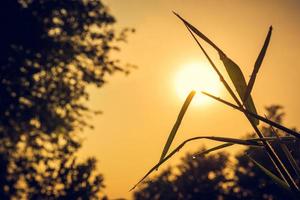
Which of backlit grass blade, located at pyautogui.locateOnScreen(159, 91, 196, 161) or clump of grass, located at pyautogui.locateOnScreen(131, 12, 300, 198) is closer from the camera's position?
clump of grass, located at pyautogui.locateOnScreen(131, 12, 300, 198)

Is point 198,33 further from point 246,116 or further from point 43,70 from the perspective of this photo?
point 43,70

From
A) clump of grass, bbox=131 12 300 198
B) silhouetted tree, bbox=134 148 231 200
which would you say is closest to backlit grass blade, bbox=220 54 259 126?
clump of grass, bbox=131 12 300 198

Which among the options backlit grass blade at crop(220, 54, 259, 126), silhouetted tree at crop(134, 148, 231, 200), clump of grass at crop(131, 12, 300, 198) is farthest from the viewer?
silhouetted tree at crop(134, 148, 231, 200)

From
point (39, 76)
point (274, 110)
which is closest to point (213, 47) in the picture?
point (39, 76)

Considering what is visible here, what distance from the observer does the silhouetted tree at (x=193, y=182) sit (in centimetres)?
4141

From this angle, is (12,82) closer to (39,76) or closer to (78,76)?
(39,76)

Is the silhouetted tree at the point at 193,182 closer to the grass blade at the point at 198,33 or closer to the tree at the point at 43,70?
the tree at the point at 43,70

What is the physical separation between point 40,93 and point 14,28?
234 centimetres

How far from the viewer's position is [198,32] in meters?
0.71

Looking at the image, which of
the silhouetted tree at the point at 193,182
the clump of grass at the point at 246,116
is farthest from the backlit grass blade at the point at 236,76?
the silhouetted tree at the point at 193,182

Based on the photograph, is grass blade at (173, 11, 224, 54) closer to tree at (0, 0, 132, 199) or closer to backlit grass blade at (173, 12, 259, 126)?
backlit grass blade at (173, 12, 259, 126)

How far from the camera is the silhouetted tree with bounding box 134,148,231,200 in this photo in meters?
41.4

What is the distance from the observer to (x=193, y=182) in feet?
145

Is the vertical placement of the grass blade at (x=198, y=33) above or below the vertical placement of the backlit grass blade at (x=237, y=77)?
above
